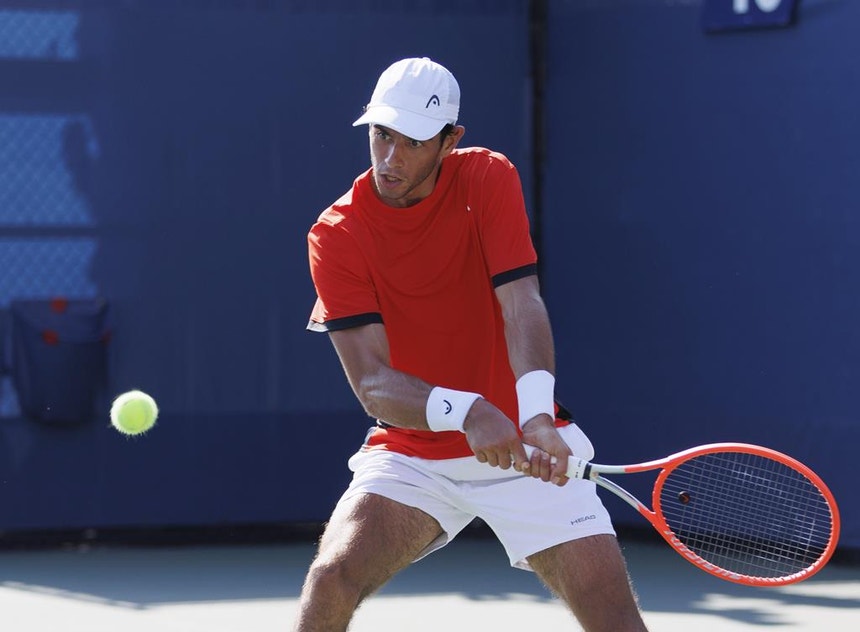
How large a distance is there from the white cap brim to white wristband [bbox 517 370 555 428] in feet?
Result: 1.84

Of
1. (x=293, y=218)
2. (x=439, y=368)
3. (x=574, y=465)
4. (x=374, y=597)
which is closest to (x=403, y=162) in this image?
(x=439, y=368)

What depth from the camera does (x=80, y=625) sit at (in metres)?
5.16

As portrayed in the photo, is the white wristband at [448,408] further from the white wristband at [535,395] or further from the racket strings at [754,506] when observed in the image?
the racket strings at [754,506]

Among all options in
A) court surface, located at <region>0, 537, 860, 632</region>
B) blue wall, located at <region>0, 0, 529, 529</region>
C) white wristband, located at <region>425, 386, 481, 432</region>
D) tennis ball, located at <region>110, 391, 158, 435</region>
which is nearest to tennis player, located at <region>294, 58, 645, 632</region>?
white wristband, located at <region>425, 386, 481, 432</region>

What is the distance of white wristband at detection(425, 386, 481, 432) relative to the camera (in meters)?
3.32

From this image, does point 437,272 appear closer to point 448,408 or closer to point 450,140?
point 450,140

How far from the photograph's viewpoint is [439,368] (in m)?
3.68

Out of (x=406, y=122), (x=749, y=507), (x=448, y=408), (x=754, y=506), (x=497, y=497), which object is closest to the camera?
(x=448, y=408)

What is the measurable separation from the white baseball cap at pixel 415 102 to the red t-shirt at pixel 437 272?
20 centimetres

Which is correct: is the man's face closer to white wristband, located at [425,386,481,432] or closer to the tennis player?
the tennis player

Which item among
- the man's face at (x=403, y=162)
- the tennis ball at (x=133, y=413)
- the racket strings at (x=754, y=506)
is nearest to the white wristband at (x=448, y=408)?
the man's face at (x=403, y=162)

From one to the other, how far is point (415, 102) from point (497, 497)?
2.91ft

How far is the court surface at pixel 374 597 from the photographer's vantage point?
16.9 ft

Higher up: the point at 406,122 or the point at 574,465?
the point at 406,122
